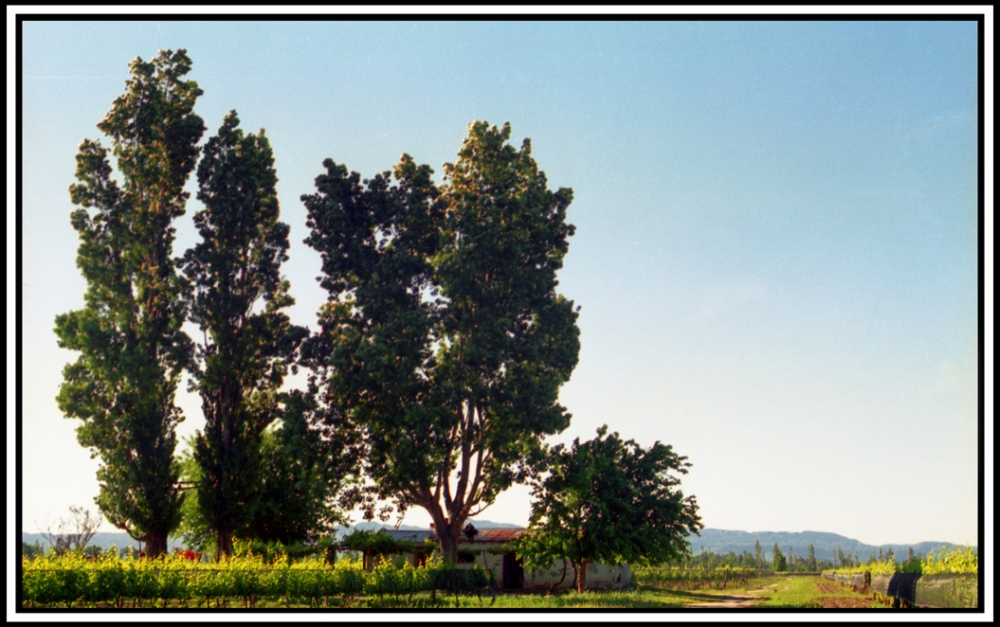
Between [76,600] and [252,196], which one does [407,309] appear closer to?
[252,196]

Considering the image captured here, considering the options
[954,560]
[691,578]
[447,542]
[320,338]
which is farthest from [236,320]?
[691,578]

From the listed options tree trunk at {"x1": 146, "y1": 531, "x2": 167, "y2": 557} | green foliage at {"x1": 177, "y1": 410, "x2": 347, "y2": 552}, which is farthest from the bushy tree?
tree trunk at {"x1": 146, "y1": 531, "x2": 167, "y2": 557}

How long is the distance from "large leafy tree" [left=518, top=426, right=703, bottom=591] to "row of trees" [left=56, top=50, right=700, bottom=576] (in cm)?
14

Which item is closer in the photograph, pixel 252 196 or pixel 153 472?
pixel 153 472

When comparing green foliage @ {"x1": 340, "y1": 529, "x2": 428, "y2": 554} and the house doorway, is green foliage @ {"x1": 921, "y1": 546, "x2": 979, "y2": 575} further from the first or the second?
green foliage @ {"x1": 340, "y1": 529, "x2": 428, "y2": 554}

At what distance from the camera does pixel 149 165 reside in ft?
98.7

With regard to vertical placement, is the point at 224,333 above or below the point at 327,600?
above

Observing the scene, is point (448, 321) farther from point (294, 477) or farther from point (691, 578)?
point (691, 578)

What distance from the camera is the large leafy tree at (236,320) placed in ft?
95.9

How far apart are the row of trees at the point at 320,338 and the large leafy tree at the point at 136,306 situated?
66 millimetres

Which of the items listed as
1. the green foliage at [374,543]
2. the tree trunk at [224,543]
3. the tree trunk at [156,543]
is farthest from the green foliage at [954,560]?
the tree trunk at [156,543]

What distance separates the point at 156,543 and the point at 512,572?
1800cm
